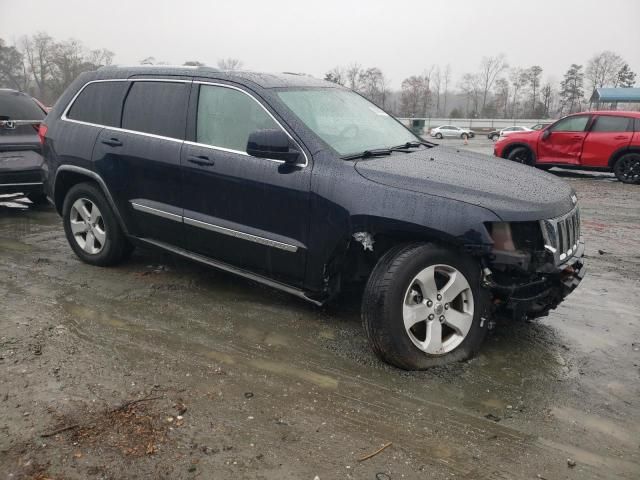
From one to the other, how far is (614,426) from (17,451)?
9.35ft

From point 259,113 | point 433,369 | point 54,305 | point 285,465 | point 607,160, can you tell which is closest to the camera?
point 285,465

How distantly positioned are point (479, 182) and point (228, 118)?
6.06 ft

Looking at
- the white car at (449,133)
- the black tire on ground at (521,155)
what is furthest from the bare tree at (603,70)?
the black tire on ground at (521,155)

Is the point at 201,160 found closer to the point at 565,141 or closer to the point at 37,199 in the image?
the point at 37,199

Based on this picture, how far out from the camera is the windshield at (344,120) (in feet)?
12.2

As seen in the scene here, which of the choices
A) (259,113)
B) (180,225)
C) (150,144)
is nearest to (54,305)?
(180,225)

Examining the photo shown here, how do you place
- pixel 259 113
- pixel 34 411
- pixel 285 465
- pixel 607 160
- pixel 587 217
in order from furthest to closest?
1. pixel 607 160
2. pixel 587 217
3. pixel 259 113
4. pixel 34 411
5. pixel 285 465

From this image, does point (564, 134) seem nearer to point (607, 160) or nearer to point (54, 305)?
point (607, 160)

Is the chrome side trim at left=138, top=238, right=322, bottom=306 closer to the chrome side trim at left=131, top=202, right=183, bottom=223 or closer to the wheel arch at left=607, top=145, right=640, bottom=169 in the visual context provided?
the chrome side trim at left=131, top=202, right=183, bottom=223

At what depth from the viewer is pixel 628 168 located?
11.6m

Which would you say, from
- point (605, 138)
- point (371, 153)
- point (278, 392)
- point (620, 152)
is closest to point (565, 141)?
point (605, 138)

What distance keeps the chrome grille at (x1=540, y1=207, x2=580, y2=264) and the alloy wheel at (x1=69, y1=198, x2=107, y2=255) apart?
3692 mm

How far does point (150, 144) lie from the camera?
425 cm

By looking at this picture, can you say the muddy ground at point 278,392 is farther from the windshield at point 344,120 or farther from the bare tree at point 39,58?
the bare tree at point 39,58
